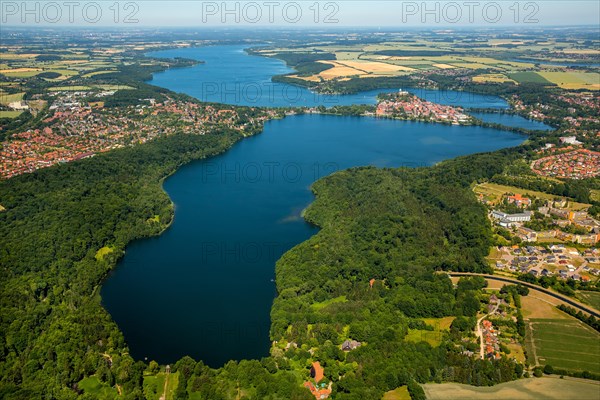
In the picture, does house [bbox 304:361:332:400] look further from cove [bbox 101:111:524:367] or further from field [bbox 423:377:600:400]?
field [bbox 423:377:600:400]

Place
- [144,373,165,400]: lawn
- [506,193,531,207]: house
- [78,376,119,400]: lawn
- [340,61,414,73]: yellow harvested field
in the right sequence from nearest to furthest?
[78,376,119,400]: lawn → [144,373,165,400]: lawn → [506,193,531,207]: house → [340,61,414,73]: yellow harvested field

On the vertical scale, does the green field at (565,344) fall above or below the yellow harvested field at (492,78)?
below

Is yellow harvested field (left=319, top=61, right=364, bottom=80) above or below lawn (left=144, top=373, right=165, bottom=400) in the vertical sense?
above

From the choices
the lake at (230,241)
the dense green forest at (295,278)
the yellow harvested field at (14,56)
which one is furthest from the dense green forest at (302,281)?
the yellow harvested field at (14,56)

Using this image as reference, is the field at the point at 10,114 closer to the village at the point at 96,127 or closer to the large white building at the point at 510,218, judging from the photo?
the village at the point at 96,127

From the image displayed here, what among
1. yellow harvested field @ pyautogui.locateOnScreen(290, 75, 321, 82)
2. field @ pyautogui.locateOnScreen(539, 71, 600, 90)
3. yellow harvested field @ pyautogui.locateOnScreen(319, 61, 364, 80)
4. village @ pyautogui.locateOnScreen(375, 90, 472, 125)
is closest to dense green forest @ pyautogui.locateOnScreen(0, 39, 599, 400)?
village @ pyautogui.locateOnScreen(375, 90, 472, 125)

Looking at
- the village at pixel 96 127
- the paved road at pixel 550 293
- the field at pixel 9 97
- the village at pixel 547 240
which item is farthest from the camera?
the field at pixel 9 97
